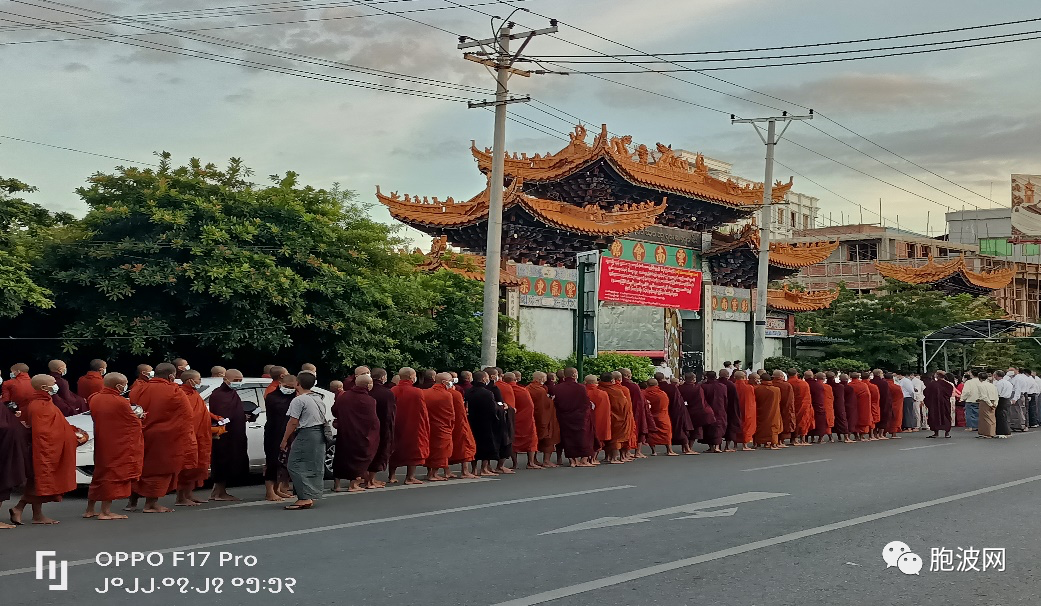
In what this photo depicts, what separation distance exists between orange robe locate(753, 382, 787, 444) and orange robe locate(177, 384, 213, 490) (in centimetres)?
1244

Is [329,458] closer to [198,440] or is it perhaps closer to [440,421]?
[440,421]

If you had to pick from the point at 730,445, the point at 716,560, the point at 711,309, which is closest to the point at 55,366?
the point at 716,560

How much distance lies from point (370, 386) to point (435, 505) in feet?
7.82

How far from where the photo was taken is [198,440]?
12.2 metres

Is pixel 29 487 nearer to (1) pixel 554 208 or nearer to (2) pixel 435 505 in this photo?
(2) pixel 435 505

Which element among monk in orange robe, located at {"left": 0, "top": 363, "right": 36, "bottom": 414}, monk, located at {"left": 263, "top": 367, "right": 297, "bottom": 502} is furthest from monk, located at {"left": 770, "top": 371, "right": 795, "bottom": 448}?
monk in orange robe, located at {"left": 0, "top": 363, "right": 36, "bottom": 414}

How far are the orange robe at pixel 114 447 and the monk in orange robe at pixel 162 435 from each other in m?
0.29

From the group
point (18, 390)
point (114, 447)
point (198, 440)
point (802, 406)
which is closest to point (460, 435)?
point (198, 440)

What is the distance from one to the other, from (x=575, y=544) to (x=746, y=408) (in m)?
12.8

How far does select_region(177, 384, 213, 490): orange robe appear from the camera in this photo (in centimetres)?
1214

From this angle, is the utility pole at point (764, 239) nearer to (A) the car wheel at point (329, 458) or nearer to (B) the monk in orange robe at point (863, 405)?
(B) the monk in orange robe at point (863, 405)

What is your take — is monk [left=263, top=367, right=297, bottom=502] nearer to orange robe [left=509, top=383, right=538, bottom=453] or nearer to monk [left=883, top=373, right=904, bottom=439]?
orange robe [left=509, top=383, right=538, bottom=453]

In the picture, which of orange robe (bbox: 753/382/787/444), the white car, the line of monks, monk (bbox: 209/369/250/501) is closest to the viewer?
the line of monks

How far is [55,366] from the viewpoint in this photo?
548 inches
